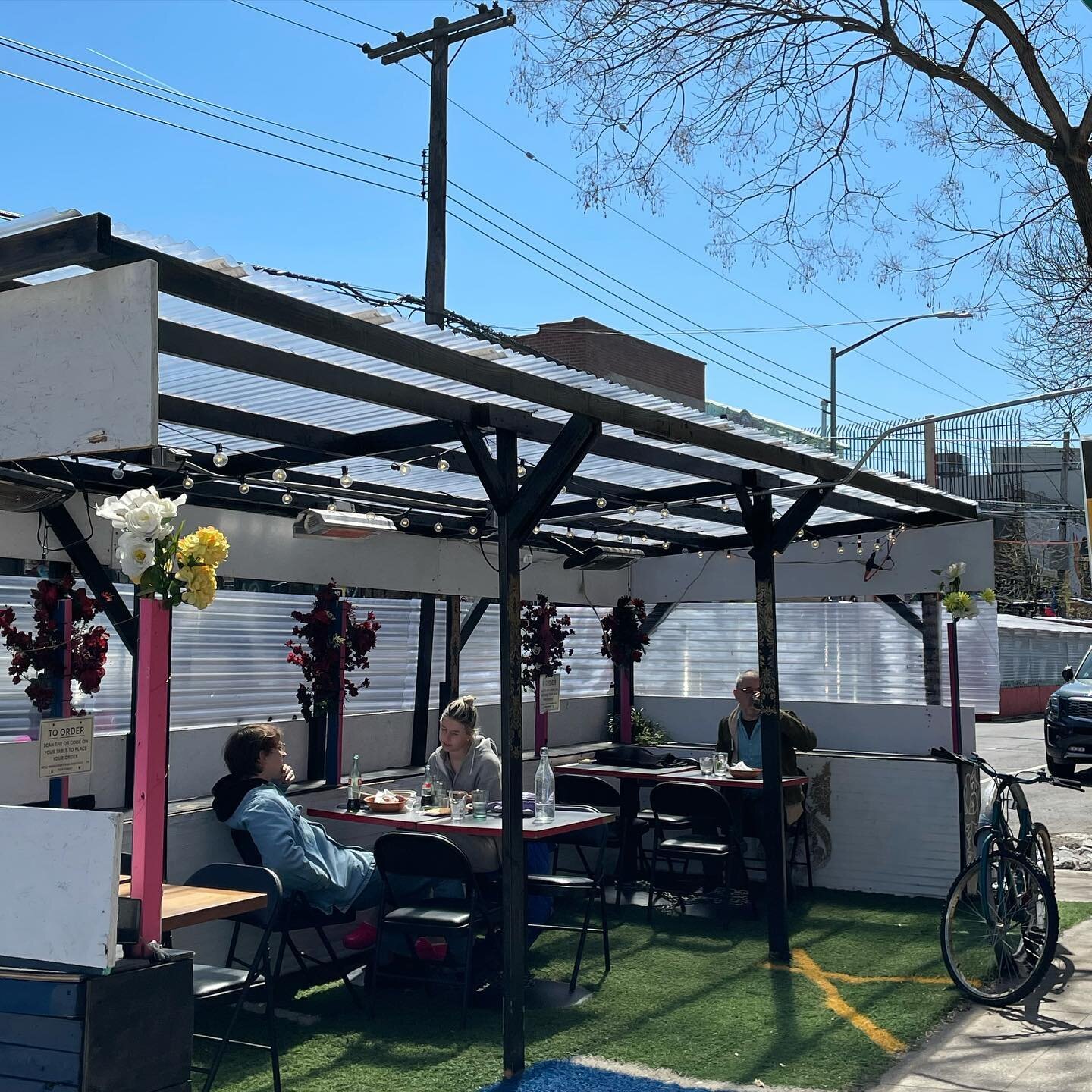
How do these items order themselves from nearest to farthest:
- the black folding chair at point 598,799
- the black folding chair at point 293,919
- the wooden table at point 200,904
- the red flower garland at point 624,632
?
the wooden table at point 200,904, the black folding chair at point 293,919, the black folding chair at point 598,799, the red flower garland at point 624,632

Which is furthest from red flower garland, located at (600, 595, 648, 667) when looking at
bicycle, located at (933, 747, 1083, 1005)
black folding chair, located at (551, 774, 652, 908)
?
bicycle, located at (933, 747, 1083, 1005)

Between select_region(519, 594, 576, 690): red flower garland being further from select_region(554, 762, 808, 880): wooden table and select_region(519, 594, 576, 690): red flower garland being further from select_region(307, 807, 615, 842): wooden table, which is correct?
select_region(307, 807, 615, 842): wooden table

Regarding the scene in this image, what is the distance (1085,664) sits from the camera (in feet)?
61.7

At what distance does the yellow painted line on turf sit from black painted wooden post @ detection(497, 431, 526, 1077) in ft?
5.34

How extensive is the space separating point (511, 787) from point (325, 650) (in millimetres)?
3531

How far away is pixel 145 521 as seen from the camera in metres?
3.73

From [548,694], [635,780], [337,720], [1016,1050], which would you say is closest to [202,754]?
[337,720]

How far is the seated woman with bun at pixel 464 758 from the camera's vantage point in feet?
24.0

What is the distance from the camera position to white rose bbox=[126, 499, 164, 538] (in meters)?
3.72

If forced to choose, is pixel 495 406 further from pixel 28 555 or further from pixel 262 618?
pixel 262 618

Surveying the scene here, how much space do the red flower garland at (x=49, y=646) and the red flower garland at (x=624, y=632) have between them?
570 centimetres

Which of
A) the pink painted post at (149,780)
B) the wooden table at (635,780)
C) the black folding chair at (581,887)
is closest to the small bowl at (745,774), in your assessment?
the wooden table at (635,780)

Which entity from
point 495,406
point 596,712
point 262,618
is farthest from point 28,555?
point 596,712

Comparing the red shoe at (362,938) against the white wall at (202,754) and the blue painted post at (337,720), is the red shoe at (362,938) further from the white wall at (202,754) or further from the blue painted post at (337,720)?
the blue painted post at (337,720)
